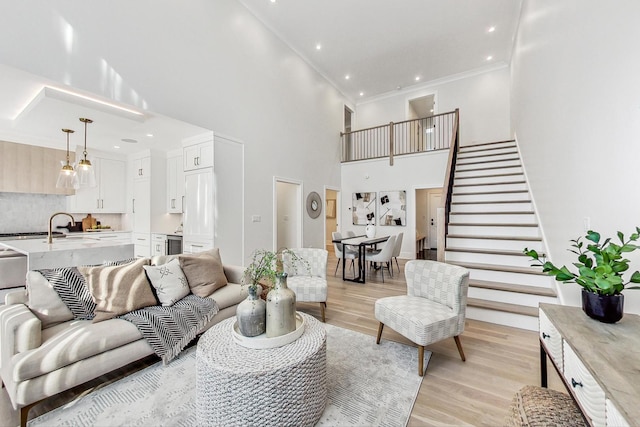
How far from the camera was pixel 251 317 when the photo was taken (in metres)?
1.69

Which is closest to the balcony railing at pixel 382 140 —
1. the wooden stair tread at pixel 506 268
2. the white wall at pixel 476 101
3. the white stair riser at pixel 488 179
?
the white wall at pixel 476 101

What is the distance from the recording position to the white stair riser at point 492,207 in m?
4.36

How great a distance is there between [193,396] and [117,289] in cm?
112

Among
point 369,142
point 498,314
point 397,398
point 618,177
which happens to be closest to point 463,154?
point 369,142

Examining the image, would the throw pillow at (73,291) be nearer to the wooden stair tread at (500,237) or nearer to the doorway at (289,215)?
the doorway at (289,215)

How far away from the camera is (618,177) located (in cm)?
175

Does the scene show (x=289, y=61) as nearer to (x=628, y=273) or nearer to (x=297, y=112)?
(x=297, y=112)

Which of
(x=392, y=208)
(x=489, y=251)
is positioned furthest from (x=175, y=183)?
(x=489, y=251)

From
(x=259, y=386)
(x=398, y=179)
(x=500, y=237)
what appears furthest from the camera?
(x=398, y=179)

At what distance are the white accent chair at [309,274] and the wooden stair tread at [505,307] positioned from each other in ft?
5.98

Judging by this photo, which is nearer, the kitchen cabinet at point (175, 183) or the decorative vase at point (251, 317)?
the decorative vase at point (251, 317)

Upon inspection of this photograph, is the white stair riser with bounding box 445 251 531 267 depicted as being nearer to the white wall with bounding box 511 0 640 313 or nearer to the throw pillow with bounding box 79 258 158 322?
the white wall with bounding box 511 0 640 313

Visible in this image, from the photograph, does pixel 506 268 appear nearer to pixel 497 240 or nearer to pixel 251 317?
pixel 497 240

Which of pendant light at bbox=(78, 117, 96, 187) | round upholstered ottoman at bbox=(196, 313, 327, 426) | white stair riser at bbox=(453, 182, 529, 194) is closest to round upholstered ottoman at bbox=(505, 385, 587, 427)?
round upholstered ottoman at bbox=(196, 313, 327, 426)
